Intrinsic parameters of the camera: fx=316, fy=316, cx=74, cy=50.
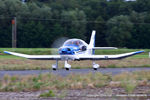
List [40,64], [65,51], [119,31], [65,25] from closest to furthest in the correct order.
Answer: [65,51]
[40,64]
[119,31]
[65,25]

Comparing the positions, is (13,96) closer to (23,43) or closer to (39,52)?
(39,52)

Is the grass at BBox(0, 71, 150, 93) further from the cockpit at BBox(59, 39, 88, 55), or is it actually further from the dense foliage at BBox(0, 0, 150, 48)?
the dense foliage at BBox(0, 0, 150, 48)

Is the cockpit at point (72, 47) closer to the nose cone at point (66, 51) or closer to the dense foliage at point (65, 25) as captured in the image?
the nose cone at point (66, 51)

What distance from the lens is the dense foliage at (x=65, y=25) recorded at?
56750 millimetres

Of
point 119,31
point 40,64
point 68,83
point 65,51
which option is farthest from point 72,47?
point 119,31

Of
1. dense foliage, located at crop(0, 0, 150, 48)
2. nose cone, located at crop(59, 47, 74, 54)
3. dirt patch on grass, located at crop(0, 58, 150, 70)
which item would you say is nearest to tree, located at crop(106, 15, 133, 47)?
dense foliage, located at crop(0, 0, 150, 48)

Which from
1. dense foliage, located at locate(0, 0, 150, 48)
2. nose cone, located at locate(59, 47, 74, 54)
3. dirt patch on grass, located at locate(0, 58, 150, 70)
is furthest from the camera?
dense foliage, located at locate(0, 0, 150, 48)

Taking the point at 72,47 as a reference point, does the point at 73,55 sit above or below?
below

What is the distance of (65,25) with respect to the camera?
59.0 meters

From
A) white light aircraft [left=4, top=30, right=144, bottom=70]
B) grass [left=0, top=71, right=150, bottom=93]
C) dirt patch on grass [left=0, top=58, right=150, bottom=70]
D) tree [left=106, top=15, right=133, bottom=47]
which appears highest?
tree [left=106, top=15, right=133, bottom=47]

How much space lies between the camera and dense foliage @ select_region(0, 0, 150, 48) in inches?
2234

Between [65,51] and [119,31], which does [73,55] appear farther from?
[119,31]

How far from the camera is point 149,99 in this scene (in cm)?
1075

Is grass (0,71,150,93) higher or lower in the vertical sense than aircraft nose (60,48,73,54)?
lower
